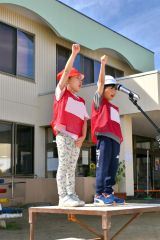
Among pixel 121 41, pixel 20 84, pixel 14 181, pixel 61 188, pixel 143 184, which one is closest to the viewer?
pixel 61 188

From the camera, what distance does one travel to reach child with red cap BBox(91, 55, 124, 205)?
356 cm

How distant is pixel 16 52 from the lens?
12609 millimetres

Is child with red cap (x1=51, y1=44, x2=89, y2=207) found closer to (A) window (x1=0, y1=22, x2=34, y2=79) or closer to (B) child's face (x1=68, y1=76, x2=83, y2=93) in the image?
(B) child's face (x1=68, y1=76, x2=83, y2=93)

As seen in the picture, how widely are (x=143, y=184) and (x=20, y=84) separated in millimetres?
7539

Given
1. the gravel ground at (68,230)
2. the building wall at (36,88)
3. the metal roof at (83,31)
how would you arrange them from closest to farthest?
the gravel ground at (68,230) → the building wall at (36,88) → the metal roof at (83,31)

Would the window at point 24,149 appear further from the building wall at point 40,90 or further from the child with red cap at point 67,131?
the child with red cap at point 67,131

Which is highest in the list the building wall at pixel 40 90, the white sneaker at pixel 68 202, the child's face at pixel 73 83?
the building wall at pixel 40 90

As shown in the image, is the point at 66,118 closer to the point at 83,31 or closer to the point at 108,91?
the point at 108,91

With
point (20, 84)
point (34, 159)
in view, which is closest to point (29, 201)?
point (34, 159)

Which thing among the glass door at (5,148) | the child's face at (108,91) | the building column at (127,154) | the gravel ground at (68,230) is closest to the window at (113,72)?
the building column at (127,154)

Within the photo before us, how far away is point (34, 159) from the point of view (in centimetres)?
1276

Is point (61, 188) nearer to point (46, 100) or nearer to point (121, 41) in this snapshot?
point (46, 100)

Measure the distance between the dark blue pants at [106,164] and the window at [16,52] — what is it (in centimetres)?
889

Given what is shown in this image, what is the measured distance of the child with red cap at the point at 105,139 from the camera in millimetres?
3564
